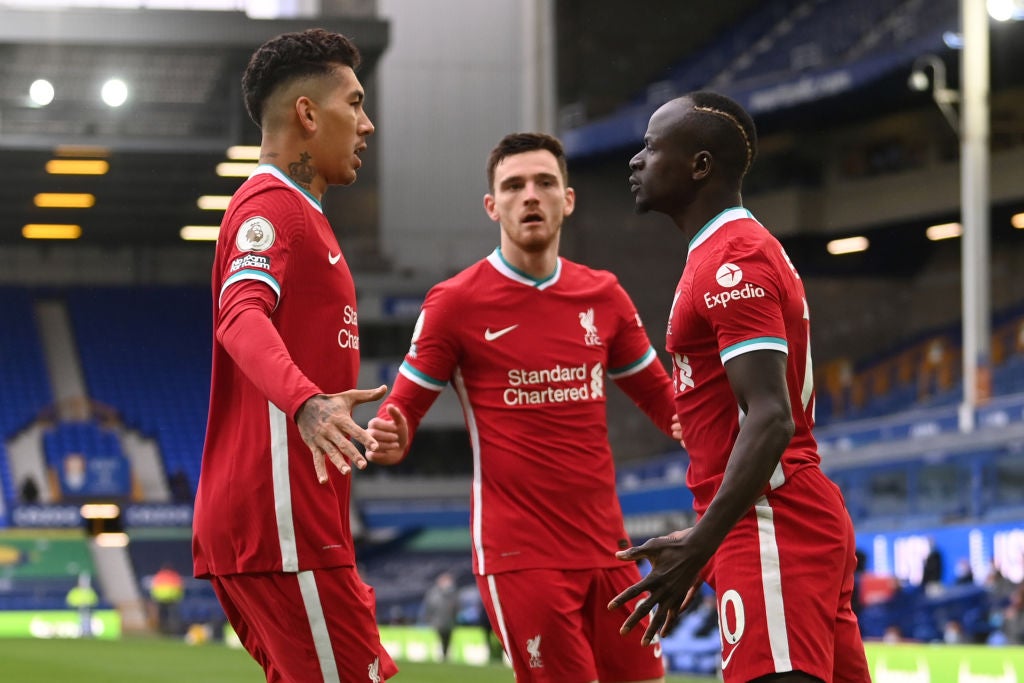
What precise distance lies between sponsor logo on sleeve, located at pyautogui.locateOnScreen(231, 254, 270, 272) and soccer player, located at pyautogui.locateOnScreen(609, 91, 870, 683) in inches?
39.1

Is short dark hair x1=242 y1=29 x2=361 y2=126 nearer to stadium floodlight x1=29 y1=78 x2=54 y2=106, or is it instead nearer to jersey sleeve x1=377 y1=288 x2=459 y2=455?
jersey sleeve x1=377 y1=288 x2=459 y2=455

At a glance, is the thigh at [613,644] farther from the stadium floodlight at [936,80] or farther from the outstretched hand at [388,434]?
the stadium floodlight at [936,80]

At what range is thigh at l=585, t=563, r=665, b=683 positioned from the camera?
5.09 metres

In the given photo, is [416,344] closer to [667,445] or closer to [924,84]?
[924,84]

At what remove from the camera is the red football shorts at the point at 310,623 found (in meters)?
3.67

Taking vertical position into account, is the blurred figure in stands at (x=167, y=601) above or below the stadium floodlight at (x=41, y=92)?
below

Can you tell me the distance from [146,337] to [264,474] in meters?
33.5

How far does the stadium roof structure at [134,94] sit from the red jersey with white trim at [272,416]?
22.9 meters

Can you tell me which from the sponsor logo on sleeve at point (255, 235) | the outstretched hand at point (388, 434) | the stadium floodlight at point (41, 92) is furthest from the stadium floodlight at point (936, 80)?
the sponsor logo on sleeve at point (255, 235)

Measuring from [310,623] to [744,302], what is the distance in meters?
1.30

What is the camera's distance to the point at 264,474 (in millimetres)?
3691

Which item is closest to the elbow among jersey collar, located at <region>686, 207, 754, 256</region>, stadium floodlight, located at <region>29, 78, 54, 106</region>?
jersey collar, located at <region>686, 207, 754, 256</region>

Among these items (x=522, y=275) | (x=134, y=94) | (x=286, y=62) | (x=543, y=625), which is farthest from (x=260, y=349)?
(x=134, y=94)

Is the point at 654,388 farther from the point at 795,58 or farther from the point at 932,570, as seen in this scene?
the point at 795,58
